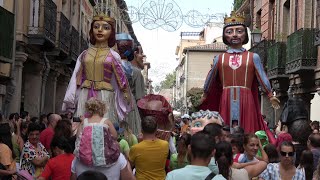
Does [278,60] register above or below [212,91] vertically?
above

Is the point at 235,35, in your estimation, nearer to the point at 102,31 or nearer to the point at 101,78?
the point at 102,31

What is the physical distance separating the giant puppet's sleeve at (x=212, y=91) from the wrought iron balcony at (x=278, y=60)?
572 inches

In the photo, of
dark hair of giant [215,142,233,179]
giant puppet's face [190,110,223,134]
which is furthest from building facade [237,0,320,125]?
dark hair of giant [215,142,233,179]

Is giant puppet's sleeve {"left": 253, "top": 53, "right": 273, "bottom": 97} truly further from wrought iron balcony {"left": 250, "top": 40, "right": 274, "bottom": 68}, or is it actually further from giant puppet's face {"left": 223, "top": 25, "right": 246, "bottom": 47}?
wrought iron balcony {"left": 250, "top": 40, "right": 274, "bottom": 68}

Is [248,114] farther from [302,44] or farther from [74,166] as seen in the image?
[302,44]

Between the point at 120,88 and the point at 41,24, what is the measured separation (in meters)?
12.4

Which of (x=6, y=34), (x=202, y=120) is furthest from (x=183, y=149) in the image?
(x=6, y=34)

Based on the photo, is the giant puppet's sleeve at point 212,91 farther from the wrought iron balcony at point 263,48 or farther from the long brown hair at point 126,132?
the wrought iron balcony at point 263,48

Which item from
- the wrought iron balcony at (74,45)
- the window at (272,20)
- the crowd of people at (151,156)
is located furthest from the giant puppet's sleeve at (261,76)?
the window at (272,20)

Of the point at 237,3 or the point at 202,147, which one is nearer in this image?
the point at 202,147

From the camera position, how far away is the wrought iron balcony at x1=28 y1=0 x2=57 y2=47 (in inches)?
795

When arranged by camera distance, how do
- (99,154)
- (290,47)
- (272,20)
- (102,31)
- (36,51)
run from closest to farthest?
1. (99,154)
2. (102,31)
3. (36,51)
4. (290,47)
5. (272,20)

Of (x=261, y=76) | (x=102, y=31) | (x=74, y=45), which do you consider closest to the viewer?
(x=102, y=31)

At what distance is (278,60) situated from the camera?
24.6 m
